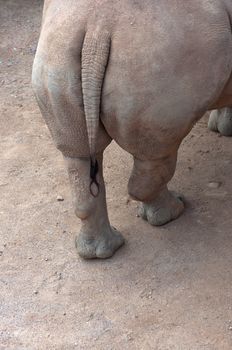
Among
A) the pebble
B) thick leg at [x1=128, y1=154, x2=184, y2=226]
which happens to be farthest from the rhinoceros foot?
the pebble

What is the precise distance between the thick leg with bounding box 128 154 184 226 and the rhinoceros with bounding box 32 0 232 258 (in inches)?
4.9

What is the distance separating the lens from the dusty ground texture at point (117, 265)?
9.81 feet

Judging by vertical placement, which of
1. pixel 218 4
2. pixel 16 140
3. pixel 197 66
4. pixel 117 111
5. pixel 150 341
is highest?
pixel 218 4

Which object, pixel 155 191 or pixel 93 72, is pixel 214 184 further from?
pixel 93 72

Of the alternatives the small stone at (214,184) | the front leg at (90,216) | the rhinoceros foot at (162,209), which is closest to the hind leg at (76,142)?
the front leg at (90,216)

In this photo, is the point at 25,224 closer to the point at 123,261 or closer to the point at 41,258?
the point at 41,258

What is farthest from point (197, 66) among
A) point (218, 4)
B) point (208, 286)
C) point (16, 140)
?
point (16, 140)

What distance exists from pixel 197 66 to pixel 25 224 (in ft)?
4.69

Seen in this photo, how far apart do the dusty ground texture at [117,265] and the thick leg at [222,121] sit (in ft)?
0.23

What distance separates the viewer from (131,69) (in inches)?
105

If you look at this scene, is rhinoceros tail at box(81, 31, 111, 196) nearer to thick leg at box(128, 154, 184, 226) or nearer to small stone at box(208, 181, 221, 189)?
thick leg at box(128, 154, 184, 226)

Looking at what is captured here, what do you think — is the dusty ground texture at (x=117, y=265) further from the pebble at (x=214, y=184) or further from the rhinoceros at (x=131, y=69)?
the rhinoceros at (x=131, y=69)

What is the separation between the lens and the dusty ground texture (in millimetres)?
2990

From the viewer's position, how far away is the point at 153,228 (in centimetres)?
357
